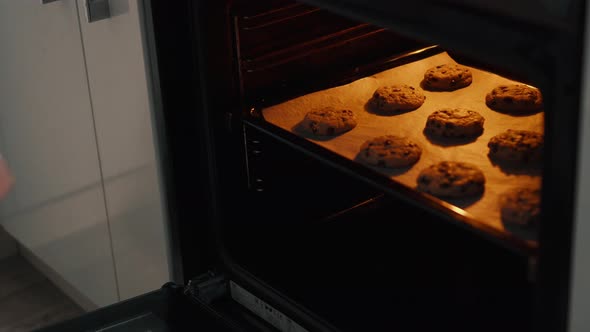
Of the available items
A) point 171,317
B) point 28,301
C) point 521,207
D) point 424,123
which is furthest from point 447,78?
point 28,301

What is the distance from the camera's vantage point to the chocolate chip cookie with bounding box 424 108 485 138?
4.67 ft

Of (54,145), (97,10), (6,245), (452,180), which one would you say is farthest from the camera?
(6,245)

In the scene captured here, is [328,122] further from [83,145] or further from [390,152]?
[83,145]

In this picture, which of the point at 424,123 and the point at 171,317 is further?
the point at 424,123

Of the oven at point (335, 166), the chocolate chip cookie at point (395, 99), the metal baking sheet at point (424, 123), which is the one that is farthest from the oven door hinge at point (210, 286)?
the chocolate chip cookie at point (395, 99)

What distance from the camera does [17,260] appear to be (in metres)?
2.56

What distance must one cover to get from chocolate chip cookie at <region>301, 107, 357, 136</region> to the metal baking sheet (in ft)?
0.04

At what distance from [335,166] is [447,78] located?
1.13 ft

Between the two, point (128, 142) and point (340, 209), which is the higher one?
point (128, 142)

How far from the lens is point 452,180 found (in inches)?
49.8

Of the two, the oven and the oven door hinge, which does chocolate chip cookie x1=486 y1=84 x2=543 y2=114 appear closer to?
the oven

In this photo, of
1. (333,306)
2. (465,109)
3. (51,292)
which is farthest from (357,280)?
(51,292)

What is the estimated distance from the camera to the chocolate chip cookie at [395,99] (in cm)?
154

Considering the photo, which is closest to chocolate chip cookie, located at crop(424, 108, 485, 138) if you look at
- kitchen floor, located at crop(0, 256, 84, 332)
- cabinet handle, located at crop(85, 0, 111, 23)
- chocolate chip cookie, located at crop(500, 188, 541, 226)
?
chocolate chip cookie, located at crop(500, 188, 541, 226)
